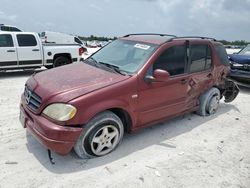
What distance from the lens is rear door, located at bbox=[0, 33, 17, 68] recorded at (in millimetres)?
9070

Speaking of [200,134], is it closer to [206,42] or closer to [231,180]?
[231,180]

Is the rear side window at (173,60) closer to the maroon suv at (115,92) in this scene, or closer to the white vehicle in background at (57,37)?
the maroon suv at (115,92)

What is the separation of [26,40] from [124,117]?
23.4ft

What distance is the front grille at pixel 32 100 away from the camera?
3510mm

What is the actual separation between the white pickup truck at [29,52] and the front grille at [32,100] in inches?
241

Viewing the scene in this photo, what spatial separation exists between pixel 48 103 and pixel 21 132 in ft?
4.65

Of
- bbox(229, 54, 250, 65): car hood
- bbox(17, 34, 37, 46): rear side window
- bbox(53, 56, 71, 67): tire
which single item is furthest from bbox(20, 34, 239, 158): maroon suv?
bbox(53, 56, 71, 67): tire

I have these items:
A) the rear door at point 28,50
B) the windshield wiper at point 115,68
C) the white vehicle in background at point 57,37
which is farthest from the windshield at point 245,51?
the white vehicle in background at point 57,37

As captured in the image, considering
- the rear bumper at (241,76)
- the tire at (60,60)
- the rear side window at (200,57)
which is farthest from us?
the tire at (60,60)

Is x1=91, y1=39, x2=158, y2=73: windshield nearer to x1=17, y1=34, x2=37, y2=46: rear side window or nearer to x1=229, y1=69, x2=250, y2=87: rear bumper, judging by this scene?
x1=229, y1=69, x2=250, y2=87: rear bumper

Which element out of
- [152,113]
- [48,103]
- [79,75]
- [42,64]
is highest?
[79,75]

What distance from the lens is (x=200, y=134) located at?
4.81 m

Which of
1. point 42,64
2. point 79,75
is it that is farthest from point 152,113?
point 42,64

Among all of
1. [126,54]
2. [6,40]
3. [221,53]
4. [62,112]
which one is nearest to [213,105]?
[221,53]
